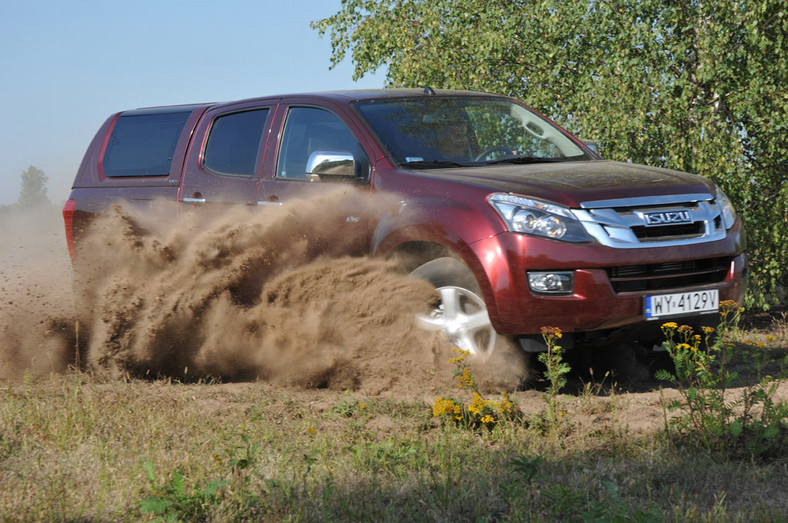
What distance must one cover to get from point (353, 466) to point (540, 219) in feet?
5.92

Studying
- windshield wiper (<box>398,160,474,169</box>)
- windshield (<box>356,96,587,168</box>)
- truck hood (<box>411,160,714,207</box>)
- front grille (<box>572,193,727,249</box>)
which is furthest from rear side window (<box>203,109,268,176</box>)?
front grille (<box>572,193,727,249</box>)

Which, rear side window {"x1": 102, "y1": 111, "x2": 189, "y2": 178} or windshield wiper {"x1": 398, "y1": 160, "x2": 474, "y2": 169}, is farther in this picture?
rear side window {"x1": 102, "y1": 111, "x2": 189, "y2": 178}

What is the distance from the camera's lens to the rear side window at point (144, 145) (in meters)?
7.03

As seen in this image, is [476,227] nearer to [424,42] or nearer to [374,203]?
[374,203]

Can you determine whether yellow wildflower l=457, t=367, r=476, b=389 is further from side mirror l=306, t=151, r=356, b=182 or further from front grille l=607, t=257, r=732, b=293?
side mirror l=306, t=151, r=356, b=182

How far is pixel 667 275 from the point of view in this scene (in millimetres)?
4742

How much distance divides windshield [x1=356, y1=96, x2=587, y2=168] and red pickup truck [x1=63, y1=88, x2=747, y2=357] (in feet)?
0.04

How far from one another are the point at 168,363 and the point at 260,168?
5.08 ft

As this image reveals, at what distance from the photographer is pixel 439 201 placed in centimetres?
494

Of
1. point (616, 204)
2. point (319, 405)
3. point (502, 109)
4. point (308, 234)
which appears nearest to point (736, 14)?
point (502, 109)

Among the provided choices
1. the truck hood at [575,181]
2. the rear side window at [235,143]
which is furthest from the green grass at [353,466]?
the rear side window at [235,143]

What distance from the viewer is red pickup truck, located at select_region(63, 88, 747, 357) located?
15.1 ft

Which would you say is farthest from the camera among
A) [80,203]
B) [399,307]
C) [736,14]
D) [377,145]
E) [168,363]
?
[736,14]

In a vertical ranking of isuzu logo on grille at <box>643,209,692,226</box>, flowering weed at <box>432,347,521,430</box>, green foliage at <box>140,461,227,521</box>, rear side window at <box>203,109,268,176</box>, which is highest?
rear side window at <box>203,109,268,176</box>
